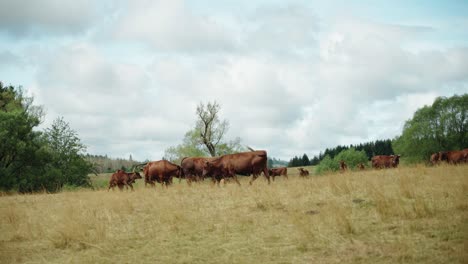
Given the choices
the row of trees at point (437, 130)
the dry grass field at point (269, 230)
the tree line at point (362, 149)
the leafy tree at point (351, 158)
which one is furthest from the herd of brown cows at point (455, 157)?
the tree line at point (362, 149)

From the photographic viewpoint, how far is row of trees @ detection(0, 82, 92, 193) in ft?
112

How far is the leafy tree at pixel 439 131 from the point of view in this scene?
226 ft

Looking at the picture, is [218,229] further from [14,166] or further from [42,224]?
[14,166]

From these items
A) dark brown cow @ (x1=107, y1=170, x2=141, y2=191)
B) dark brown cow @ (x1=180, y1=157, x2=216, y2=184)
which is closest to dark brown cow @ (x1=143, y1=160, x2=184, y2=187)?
dark brown cow @ (x1=180, y1=157, x2=216, y2=184)

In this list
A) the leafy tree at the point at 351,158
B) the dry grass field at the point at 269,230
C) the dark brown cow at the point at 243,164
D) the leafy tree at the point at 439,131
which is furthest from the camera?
the leafy tree at the point at 351,158

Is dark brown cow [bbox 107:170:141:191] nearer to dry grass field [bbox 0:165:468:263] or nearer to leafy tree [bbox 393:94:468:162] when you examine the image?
dry grass field [bbox 0:165:468:263]

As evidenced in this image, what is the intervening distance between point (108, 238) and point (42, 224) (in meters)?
3.49

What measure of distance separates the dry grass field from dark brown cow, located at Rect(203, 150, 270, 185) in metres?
6.44

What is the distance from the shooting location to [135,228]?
386 inches

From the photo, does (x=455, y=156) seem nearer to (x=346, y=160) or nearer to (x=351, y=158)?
(x=351, y=158)

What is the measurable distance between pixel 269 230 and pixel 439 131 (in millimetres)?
70824

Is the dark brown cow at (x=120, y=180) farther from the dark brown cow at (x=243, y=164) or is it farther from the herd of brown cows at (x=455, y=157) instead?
the herd of brown cows at (x=455, y=157)

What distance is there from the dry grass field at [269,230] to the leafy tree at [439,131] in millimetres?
62522

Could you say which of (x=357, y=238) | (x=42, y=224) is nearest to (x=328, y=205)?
(x=357, y=238)
